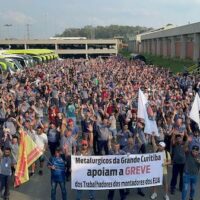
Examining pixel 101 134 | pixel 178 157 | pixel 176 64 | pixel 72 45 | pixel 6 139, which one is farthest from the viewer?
pixel 72 45

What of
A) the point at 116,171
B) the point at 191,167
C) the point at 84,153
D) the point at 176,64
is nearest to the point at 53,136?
the point at 84,153

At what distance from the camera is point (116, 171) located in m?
9.57

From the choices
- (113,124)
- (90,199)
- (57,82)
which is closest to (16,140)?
(90,199)

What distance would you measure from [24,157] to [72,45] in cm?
10032

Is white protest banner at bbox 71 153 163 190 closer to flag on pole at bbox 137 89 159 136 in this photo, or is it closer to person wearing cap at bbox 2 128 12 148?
flag on pole at bbox 137 89 159 136

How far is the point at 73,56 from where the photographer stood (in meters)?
109

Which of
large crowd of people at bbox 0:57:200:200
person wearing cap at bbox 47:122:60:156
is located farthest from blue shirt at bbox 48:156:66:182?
person wearing cap at bbox 47:122:60:156

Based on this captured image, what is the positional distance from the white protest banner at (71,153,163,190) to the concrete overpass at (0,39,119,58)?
321 ft

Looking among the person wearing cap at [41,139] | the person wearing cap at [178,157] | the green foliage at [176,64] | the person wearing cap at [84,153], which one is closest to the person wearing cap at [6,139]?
the person wearing cap at [41,139]

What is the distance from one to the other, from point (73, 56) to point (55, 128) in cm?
9741

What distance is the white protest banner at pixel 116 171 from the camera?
9430 mm

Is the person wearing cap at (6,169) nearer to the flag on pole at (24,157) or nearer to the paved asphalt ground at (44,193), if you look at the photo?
the flag on pole at (24,157)

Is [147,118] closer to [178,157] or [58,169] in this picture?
[178,157]

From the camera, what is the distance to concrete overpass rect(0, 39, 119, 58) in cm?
10712
